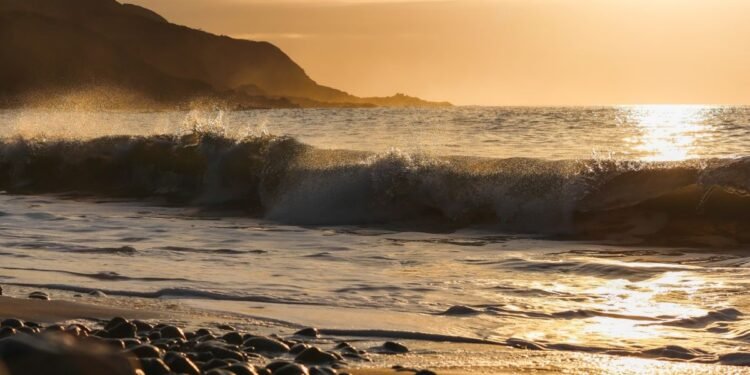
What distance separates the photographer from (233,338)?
6238 mm

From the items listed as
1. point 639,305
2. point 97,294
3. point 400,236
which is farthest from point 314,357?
point 400,236

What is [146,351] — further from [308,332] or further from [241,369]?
[308,332]

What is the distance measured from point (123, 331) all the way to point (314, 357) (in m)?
1.25

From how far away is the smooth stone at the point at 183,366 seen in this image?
508 cm

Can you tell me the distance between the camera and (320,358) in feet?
18.9

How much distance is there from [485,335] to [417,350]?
61 cm

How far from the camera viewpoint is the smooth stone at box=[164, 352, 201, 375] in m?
5.08

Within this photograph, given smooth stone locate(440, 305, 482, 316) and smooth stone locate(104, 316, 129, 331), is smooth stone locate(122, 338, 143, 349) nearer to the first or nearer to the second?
smooth stone locate(104, 316, 129, 331)

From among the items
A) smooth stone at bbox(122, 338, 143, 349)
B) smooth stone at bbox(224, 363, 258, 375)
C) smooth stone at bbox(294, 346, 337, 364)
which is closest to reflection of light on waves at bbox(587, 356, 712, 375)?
smooth stone at bbox(294, 346, 337, 364)

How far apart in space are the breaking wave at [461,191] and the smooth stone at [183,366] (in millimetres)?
7983

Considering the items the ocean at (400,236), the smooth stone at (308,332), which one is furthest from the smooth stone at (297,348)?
the ocean at (400,236)

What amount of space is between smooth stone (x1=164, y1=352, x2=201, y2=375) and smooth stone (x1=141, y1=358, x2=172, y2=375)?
0.16ft

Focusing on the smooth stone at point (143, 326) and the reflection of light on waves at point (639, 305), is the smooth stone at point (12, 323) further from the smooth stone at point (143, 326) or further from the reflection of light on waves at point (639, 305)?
the reflection of light on waves at point (639, 305)

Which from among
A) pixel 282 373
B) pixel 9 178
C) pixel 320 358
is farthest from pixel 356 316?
pixel 9 178
